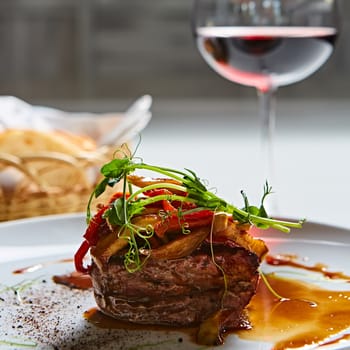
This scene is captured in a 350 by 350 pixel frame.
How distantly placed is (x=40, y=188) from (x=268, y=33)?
78cm

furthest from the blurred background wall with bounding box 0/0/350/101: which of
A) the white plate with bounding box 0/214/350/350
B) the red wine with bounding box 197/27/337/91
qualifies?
the white plate with bounding box 0/214/350/350

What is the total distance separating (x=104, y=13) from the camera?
548 cm

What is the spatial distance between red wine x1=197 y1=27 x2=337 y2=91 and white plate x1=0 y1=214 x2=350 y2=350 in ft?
2.01

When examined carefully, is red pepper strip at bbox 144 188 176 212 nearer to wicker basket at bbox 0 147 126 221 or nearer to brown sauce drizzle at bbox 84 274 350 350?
brown sauce drizzle at bbox 84 274 350 350

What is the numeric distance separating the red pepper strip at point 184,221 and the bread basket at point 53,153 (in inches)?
19.7

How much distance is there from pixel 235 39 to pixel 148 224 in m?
1.05

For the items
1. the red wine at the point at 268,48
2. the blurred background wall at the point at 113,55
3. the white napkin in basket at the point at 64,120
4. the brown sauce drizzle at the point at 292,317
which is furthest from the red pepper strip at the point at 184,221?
the blurred background wall at the point at 113,55

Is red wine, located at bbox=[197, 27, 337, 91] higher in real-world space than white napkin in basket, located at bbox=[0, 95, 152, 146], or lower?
higher

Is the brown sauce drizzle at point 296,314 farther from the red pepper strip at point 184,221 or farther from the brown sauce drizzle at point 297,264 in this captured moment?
the red pepper strip at point 184,221

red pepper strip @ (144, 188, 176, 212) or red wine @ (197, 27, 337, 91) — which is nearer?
red pepper strip @ (144, 188, 176, 212)

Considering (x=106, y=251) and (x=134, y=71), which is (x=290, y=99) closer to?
(x=134, y=71)

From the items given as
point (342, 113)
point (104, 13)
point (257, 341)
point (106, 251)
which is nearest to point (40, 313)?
point (106, 251)

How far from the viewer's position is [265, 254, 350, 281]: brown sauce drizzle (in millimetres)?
1751

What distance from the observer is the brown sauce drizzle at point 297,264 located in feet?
5.74
